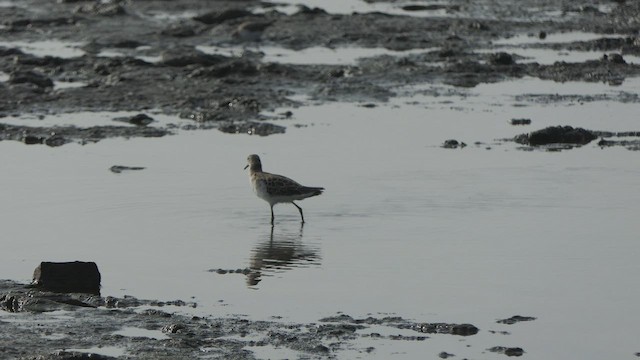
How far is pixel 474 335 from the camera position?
1017 cm

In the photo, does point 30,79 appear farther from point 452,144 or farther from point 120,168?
point 452,144

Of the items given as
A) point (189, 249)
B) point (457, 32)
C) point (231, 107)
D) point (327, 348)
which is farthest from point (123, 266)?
point (457, 32)

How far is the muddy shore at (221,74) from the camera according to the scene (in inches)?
399

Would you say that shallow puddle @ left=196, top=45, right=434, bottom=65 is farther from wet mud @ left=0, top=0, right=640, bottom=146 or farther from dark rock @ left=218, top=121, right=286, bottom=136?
dark rock @ left=218, top=121, right=286, bottom=136

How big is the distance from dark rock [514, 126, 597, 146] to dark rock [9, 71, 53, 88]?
785 cm

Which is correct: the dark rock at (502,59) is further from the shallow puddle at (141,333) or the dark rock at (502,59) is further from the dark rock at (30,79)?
the shallow puddle at (141,333)

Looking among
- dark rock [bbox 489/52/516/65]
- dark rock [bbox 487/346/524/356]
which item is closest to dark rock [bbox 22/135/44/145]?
dark rock [bbox 489/52/516/65]

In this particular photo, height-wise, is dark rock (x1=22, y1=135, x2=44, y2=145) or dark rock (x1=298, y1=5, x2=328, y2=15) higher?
dark rock (x1=298, y1=5, x2=328, y2=15)

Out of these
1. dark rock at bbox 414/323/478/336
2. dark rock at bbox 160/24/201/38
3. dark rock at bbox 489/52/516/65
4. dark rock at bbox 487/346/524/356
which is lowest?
dark rock at bbox 414/323/478/336

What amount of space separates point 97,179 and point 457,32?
1366 centimetres

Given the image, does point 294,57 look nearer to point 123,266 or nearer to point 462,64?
point 462,64

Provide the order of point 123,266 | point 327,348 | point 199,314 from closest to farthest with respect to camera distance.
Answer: point 327,348, point 199,314, point 123,266

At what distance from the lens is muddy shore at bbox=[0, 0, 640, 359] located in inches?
399

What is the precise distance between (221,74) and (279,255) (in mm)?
10579
